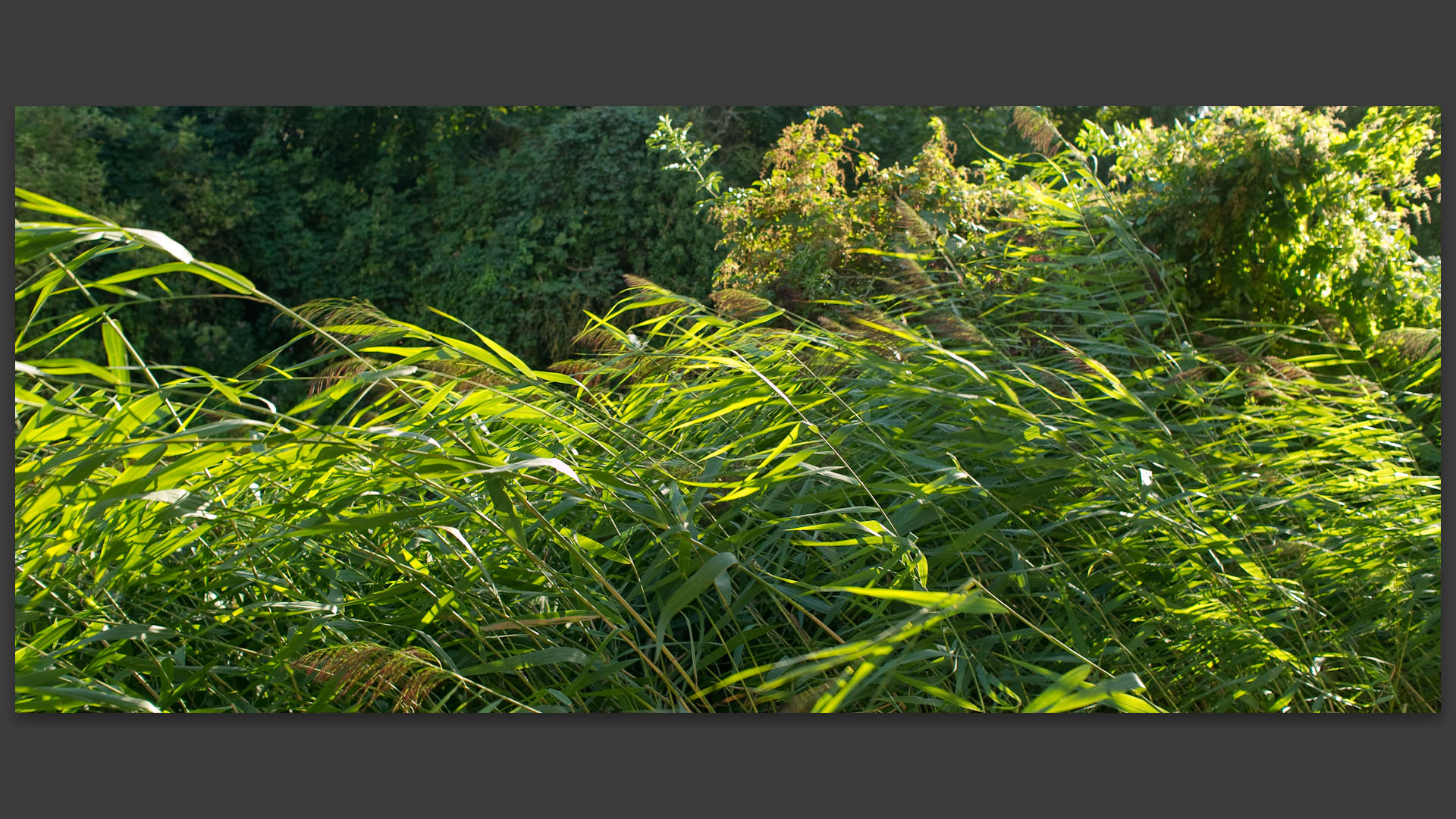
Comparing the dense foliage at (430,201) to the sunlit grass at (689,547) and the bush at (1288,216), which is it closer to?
the bush at (1288,216)

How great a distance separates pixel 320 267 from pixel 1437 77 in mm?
5703

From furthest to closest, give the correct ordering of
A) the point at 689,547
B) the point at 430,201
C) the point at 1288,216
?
the point at 430,201
the point at 1288,216
the point at 689,547

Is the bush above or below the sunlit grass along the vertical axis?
above

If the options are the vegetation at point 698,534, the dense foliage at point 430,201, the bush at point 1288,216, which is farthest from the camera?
the dense foliage at point 430,201

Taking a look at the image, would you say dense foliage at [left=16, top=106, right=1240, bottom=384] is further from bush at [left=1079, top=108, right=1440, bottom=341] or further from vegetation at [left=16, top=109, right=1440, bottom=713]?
vegetation at [left=16, top=109, right=1440, bottom=713]

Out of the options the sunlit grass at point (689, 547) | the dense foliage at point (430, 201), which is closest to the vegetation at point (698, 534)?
the sunlit grass at point (689, 547)

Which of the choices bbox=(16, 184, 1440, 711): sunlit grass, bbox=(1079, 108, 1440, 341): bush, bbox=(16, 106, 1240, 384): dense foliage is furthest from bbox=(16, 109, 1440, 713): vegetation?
bbox=(16, 106, 1240, 384): dense foliage

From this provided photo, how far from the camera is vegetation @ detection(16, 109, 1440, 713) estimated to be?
61.0 inches

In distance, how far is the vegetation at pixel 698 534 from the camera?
5.08 feet

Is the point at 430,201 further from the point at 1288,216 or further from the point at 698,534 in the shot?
the point at 698,534

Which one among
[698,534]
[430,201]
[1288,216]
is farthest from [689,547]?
[430,201]

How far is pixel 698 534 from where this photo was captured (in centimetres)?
169

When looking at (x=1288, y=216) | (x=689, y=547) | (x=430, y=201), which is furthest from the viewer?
(x=430, y=201)

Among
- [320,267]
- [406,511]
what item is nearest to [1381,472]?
[406,511]
